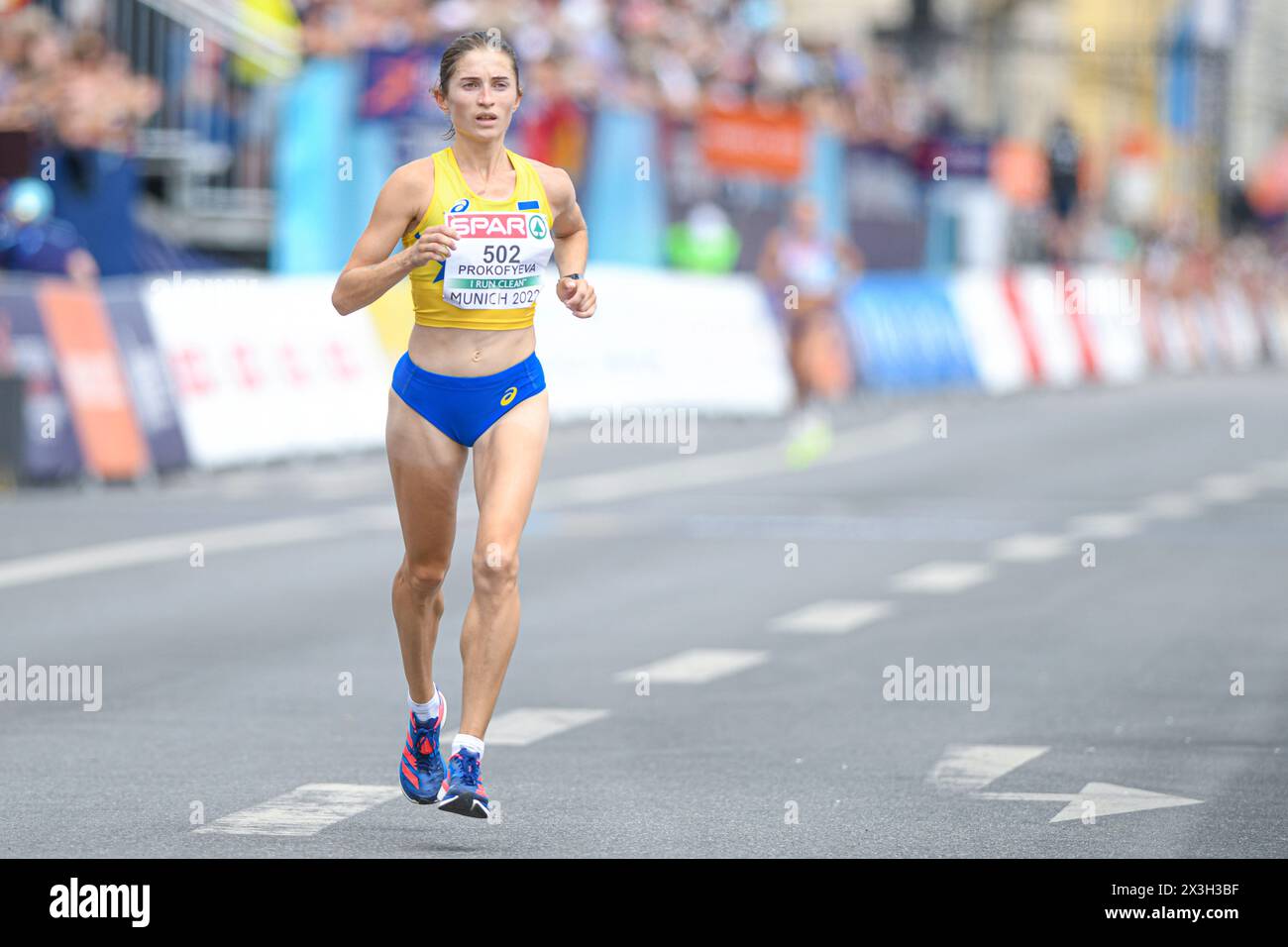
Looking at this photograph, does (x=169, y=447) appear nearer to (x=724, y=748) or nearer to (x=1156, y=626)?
(x=1156, y=626)

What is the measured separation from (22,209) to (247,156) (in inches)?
233

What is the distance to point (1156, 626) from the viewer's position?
42.0 feet

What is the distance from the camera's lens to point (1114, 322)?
1704 inches

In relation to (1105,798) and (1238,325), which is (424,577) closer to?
(1105,798)

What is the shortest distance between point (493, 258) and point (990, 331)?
1176 inches

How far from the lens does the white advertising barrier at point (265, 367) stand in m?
20.3

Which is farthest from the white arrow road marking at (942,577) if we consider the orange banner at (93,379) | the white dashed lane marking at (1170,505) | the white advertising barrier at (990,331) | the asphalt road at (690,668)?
the white advertising barrier at (990,331)

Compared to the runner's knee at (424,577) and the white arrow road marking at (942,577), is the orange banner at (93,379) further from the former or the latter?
the runner's knee at (424,577)

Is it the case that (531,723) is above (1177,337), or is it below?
below

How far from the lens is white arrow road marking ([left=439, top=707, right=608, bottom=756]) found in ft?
30.7

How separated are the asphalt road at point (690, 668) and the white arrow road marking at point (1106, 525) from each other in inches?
3.1

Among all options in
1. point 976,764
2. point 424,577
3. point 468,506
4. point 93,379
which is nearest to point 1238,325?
point 468,506

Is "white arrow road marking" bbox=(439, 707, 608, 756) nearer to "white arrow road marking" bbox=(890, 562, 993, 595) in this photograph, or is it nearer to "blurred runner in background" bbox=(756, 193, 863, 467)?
"white arrow road marking" bbox=(890, 562, 993, 595)

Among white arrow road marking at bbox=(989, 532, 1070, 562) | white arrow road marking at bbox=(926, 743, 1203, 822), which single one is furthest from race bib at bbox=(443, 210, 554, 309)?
white arrow road marking at bbox=(989, 532, 1070, 562)
